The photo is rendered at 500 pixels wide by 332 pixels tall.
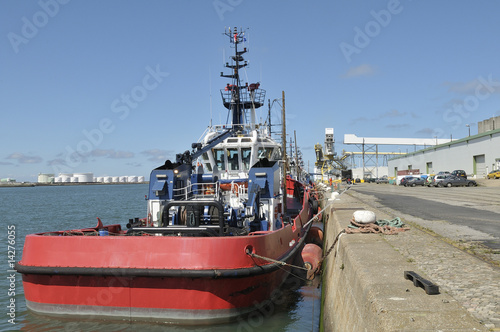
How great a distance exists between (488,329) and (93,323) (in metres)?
6.95

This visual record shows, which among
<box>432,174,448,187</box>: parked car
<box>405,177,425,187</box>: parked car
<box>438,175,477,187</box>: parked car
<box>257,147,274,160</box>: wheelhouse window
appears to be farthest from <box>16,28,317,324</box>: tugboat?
<box>405,177,425,187</box>: parked car

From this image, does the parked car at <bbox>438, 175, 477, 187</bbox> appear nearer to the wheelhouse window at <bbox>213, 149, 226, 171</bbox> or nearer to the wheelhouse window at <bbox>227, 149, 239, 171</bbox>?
the wheelhouse window at <bbox>227, 149, 239, 171</bbox>

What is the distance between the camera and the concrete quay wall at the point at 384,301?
3805 millimetres

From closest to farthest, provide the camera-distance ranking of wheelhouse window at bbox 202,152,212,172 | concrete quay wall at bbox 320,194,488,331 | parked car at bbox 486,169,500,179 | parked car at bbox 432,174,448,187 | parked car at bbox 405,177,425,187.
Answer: concrete quay wall at bbox 320,194,488,331 < wheelhouse window at bbox 202,152,212,172 < parked car at bbox 486,169,500,179 < parked car at bbox 432,174,448,187 < parked car at bbox 405,177,425,187

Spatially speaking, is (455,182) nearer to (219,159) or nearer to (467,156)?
(467,156)

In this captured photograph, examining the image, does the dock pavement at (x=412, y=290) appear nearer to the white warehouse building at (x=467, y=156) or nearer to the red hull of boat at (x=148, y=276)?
the red hull of boat at (x=148, y=276)

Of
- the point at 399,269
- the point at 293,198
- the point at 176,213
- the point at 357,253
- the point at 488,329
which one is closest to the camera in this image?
the point at 488,329

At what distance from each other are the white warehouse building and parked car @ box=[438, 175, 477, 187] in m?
4.26

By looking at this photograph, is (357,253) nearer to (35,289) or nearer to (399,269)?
(399,269)

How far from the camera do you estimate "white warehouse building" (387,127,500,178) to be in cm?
4112

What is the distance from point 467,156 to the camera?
46.5m

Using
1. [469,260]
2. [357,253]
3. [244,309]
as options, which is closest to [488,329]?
[469,260]

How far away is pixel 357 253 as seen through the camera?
23.7 ft

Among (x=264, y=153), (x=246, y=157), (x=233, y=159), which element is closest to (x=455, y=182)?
(x=264, y=153)
